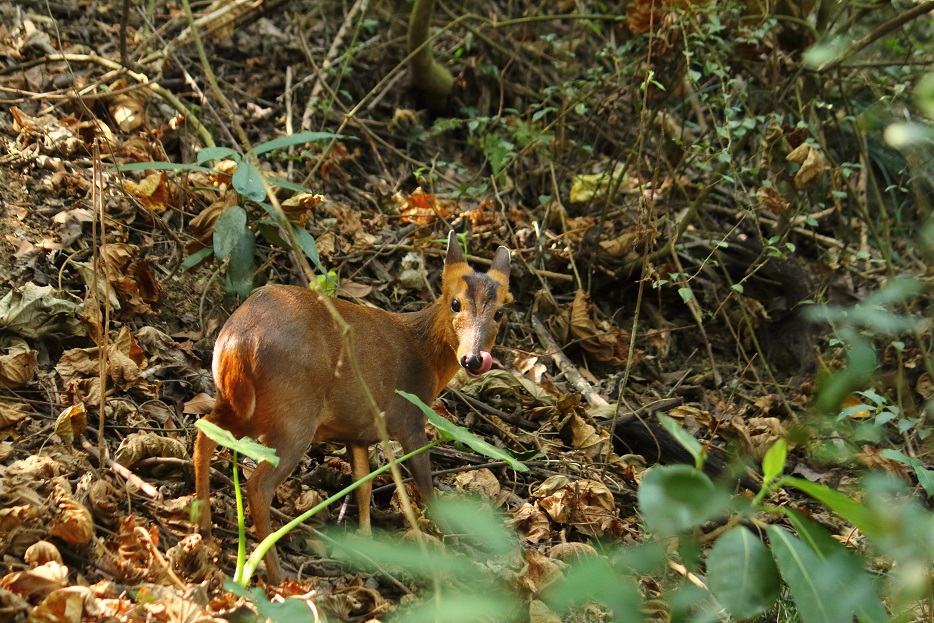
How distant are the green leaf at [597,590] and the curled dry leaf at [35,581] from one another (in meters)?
2.25

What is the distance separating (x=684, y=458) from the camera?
18.9ft

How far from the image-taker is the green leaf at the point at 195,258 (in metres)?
5.24

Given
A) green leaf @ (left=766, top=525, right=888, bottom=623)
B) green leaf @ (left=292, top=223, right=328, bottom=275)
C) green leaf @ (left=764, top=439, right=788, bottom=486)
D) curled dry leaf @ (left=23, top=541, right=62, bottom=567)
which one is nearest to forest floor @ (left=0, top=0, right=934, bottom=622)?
curled dry leaf @ (left=23, top=541, right=62, bottom=567)

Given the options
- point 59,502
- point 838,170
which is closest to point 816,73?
point 838,170

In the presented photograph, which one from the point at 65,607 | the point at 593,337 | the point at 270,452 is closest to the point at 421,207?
the point at 593,337

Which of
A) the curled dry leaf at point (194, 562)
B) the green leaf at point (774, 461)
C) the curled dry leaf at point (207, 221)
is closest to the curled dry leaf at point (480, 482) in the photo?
the curled dry leaf at point (194, 562)

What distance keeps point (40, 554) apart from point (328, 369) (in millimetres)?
1487

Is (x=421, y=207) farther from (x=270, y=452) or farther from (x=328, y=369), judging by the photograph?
(x=270, y=452)

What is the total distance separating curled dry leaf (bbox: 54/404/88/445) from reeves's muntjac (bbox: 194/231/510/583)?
584mm

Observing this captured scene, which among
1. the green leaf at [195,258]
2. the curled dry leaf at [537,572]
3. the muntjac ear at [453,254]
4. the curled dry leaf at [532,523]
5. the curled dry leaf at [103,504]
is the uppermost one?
the green leaf at [195,258]

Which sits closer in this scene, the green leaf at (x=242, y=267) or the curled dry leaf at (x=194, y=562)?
the curled dry leaf at (x=194, y=562)

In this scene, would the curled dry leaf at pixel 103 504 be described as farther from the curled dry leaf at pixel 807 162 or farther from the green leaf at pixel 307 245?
the curled dry leaf at pixel 807 162

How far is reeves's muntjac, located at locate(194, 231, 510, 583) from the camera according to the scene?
13.4 feet

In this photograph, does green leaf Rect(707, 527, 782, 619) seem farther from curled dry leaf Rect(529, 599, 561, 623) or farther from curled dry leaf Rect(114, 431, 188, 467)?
curled dry leaf Rect(114, 431, 188, 467)
